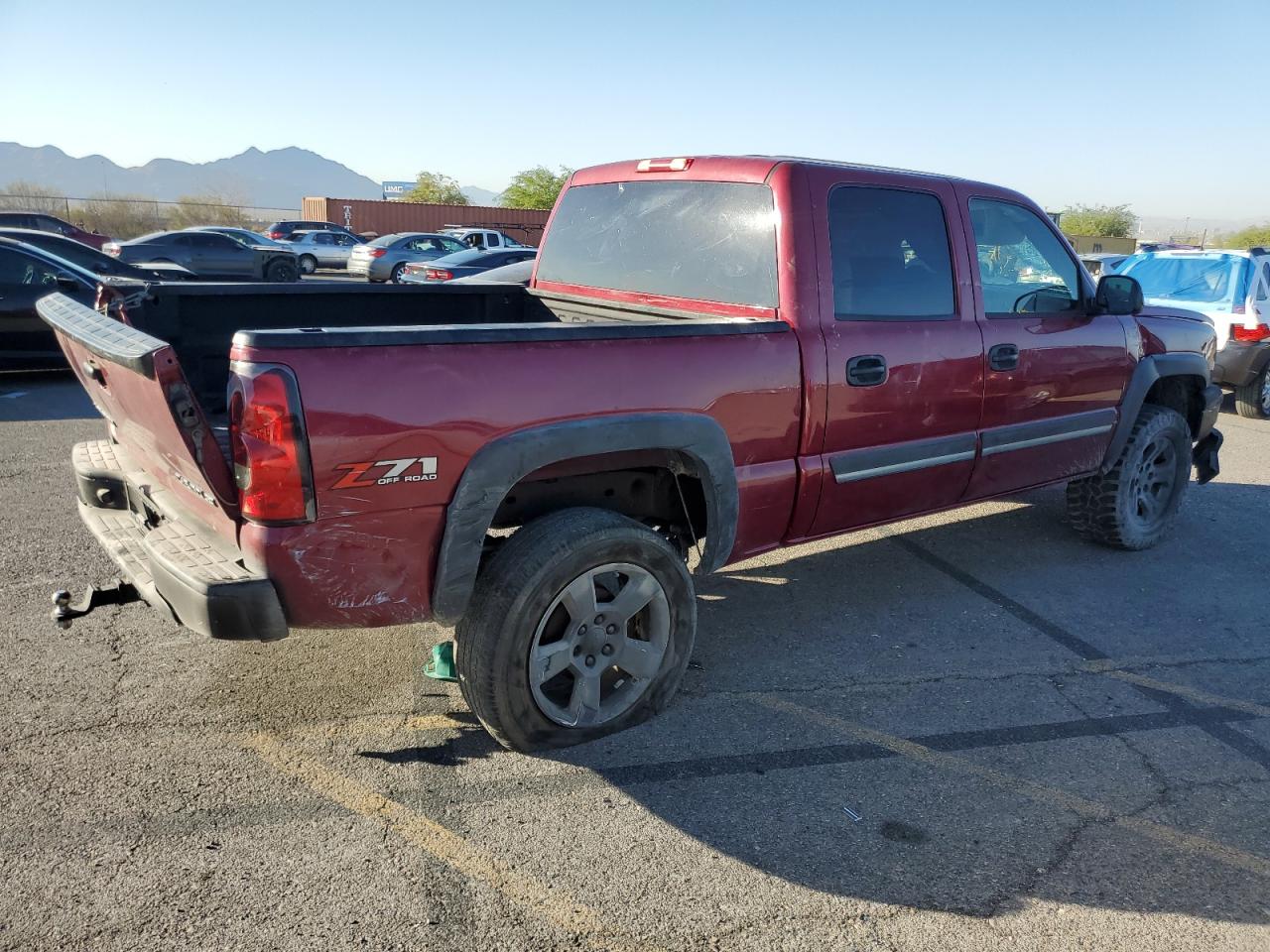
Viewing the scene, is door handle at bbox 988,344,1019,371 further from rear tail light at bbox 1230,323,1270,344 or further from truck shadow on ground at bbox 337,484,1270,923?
rear tail light at bbox 1230,323,1270,344

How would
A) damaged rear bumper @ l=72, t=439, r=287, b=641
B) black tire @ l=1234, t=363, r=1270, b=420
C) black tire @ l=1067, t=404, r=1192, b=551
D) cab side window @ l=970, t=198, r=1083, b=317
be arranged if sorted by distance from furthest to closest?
black tire @ l=1234, t=363, r=1270, b=420
black tire @ l=1067, t=404, r=1192, b=551
cab side window @ l=970, t=198, r=1083, b=317
damaged rear bumper @ l=72, t=439, r=287, b=641

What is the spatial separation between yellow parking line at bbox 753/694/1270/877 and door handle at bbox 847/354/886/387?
4.24 feet

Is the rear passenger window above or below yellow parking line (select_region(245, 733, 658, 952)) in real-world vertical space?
above

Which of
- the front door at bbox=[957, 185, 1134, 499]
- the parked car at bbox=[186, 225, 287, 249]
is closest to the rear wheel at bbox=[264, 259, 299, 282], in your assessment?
the parked car at bbox=[186, 225, 287, 249]

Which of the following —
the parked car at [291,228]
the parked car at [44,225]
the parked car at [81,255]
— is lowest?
the parked car at [81,255]

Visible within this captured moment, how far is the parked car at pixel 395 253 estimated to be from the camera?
80.4 ft

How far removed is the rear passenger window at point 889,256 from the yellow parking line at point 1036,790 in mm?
1543

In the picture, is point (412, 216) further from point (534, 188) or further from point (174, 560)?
point (174, 560)

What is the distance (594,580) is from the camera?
3219 millimetres

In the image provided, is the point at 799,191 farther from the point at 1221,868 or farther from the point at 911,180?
the point at 1221,868

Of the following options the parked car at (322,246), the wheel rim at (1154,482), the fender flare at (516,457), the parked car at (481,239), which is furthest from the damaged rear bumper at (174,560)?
Result: the parked car at (322,246)

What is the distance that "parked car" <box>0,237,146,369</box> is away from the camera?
9.27 meters

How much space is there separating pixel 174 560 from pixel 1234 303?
1058cm

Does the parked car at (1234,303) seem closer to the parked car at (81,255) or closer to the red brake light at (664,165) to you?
the red brake light at (664,165)
